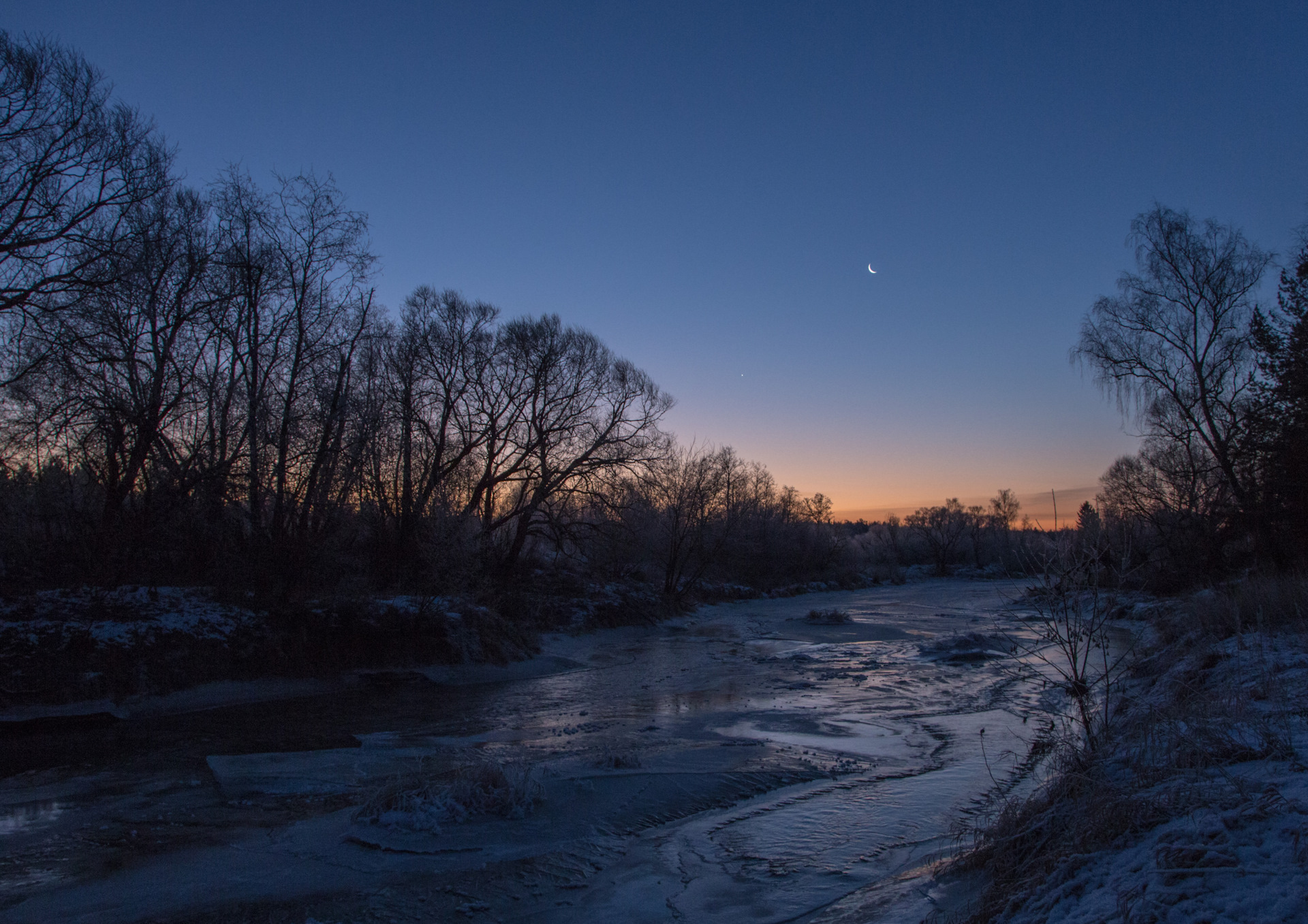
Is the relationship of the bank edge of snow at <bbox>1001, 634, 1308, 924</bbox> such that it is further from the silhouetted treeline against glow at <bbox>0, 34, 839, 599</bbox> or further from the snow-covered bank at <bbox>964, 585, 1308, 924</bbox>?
the silhouetted treeline against glow at <bbox>0, 34, 839, 599</bbox>

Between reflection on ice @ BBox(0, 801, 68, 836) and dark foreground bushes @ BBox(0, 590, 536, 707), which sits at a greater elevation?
dark foreground bushes @ BBox(0, 590, 536, 707)

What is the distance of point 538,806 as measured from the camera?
7.47 meters

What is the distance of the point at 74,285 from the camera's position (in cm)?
1347

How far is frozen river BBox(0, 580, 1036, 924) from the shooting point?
5574mm

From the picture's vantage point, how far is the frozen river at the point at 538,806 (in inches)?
219

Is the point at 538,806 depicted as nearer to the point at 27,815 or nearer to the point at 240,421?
the point at 27,815

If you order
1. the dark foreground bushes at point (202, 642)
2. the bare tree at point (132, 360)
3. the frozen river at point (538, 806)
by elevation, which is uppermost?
the bare tree at point (132, 360)

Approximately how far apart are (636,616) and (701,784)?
23261 mm

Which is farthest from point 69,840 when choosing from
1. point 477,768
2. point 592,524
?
point 592,524

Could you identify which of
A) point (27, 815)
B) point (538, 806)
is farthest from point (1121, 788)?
point (27, 815)

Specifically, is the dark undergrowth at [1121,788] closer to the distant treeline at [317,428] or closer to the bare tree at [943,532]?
the distant treeline at [317,428]

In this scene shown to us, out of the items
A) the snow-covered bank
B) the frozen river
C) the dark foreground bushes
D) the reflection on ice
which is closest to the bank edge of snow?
the snow-covered bank

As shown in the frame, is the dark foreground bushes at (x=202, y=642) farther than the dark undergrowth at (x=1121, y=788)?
Yes

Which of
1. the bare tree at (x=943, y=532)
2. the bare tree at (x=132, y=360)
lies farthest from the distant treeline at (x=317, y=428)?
the bare tree at (x=943, y=532)
